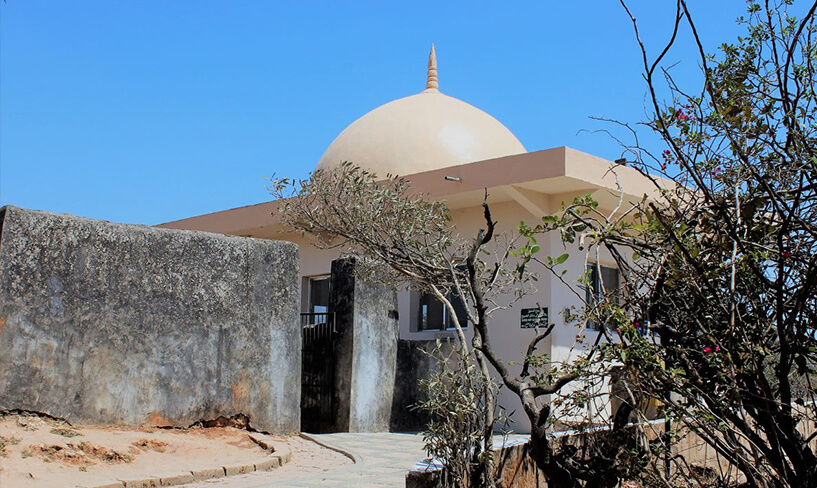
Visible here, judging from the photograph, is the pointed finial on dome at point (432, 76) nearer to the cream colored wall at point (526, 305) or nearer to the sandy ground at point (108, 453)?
the cream colored wall at point (526, 305)

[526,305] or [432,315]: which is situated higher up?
[526,305]

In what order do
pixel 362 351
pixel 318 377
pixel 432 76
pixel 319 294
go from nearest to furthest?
pixel 362 351
pixel 318 377
pixel 319 294
pixel 432 76

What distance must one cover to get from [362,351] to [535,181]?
11.6 feet

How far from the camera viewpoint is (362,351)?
41.2ft

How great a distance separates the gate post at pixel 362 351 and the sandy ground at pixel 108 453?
7.32 feet

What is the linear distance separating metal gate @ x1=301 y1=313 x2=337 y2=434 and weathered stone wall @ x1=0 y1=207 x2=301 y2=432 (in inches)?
55.8

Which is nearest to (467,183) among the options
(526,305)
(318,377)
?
(526,305)

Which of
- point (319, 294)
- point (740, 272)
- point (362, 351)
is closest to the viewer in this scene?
point (740, 272)

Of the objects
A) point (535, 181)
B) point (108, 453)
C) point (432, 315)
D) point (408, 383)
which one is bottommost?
point (108, 453)

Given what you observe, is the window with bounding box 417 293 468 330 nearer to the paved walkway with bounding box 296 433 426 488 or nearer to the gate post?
the gate post

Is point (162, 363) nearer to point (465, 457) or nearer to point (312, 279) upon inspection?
point (465, 457)

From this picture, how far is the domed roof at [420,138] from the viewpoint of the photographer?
50.4 feet

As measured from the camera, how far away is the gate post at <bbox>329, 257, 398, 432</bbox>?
12.4 meters

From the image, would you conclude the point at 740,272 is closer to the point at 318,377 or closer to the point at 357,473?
the point at 357,473
